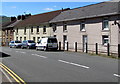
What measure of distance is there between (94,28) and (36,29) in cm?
1947

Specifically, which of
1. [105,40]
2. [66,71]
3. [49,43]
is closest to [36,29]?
[49,43]

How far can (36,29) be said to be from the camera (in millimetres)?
41938

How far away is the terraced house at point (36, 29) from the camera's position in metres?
38.4

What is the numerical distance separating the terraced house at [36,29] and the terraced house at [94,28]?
5278 mm

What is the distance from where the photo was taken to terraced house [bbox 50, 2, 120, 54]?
72.3ft

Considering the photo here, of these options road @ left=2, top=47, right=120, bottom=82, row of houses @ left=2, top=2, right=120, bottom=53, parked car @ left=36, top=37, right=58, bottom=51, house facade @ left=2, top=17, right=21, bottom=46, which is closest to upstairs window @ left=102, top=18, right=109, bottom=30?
row of houses @ left=2, top=2, right=120, bottom=53

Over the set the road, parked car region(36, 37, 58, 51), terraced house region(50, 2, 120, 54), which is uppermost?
terraced house region(50, 2, 120, 54)

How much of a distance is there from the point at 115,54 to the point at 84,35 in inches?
292

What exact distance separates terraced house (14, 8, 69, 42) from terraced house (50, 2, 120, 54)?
5.28m

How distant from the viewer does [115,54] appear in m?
20.8

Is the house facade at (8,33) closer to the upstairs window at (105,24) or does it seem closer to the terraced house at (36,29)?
the terraced house at (36,29)

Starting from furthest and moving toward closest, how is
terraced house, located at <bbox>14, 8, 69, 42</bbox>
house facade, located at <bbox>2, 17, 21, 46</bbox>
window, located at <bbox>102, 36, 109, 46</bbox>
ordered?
house facade, located at <bbox>2, 17, 21, 46</bbox>
terraced house, located at <bbox>14, 8, 69, 42</bbox>
window, located at <bbox>102, 36, 109, 46</bbox>

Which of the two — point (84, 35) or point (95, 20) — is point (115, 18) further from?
point (84, 35)

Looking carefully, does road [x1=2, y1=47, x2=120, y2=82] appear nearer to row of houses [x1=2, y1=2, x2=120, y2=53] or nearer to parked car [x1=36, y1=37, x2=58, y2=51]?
row of houses [x1=2, y1=2, x2=120, y2=53]
